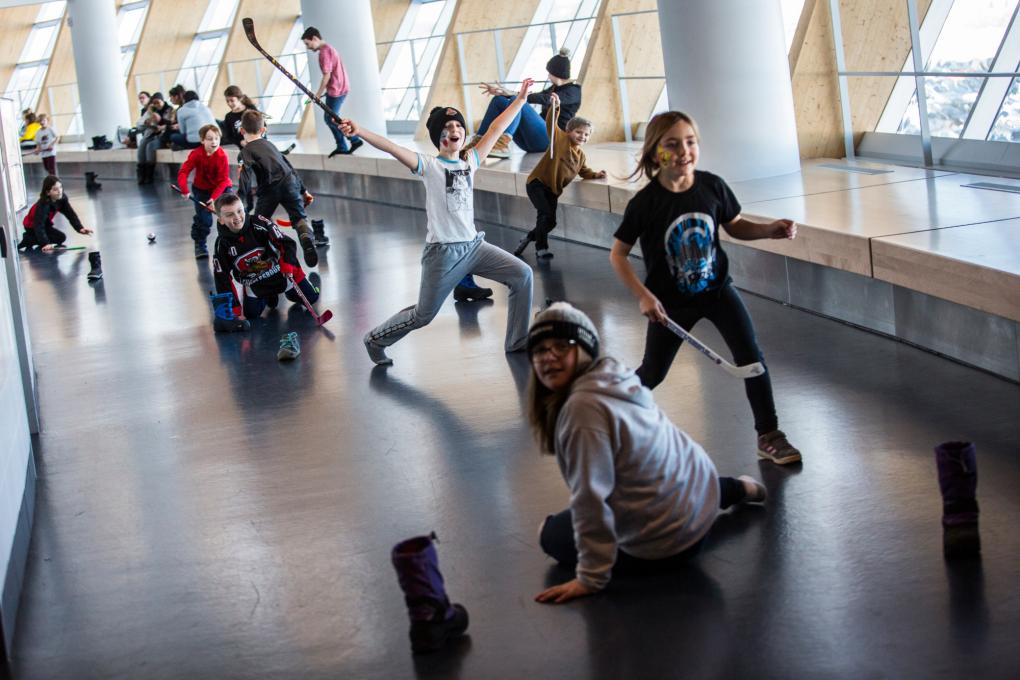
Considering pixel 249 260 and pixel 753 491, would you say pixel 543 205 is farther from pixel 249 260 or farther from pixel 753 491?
pixel 753 491

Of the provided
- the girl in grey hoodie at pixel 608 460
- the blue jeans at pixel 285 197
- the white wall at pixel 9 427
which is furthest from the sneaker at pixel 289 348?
the girl in grey hoodie at pixel 608 460

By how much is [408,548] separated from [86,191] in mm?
22214

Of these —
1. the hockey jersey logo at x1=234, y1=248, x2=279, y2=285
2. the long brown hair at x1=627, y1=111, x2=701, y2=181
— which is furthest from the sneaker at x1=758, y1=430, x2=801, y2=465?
the hockey jersey logo at x1=234, y1=248, x2=279, y2=285

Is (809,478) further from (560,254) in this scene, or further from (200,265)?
(200,265)

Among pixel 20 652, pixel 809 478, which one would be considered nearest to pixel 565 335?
pixel 809 478

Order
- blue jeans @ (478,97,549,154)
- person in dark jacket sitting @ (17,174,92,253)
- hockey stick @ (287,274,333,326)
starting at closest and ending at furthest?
hockey stick @ (287,274,333,326)
blue jeans @ (478,97,549,154)
person in dark jacket sitting @ (17,174,92,253)

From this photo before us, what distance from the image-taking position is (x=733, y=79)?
960cm

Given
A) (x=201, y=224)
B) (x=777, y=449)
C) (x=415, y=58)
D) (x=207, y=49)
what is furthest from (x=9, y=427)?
(x=207, y=49)

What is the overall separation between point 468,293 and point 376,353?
1.85m

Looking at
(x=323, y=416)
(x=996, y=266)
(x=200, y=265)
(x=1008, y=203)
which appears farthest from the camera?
(x=200, y=265)

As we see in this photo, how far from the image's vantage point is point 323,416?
21.0ft

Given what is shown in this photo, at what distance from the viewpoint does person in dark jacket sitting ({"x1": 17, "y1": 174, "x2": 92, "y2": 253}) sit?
14.5 m

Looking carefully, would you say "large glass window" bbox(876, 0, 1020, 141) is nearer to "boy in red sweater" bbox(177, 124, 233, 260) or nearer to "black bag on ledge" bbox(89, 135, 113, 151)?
"boy in red sweater" bbox(177, 124, 233, 260)

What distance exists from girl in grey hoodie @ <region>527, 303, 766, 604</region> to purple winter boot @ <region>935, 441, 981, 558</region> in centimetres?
72
